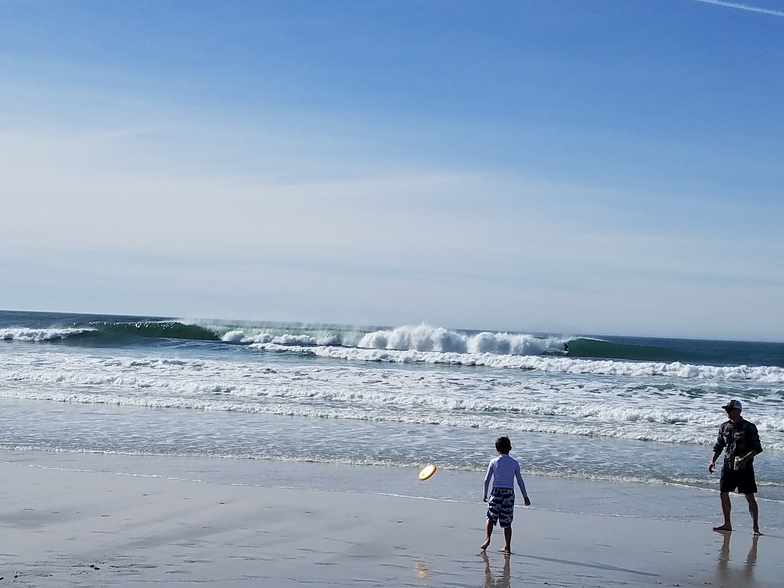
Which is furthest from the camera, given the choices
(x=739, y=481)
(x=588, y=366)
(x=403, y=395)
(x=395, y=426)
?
(x=588, y=366)

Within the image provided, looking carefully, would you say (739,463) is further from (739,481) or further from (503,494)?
(503,494)

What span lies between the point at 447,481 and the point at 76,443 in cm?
631

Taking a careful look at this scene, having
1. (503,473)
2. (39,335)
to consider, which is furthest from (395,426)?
(39,335)

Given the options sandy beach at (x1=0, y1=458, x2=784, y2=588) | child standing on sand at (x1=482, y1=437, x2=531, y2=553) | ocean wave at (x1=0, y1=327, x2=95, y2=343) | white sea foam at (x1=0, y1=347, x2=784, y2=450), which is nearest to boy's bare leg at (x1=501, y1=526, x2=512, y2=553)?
child standing on sand at (x1=482, y1=437, x2=531, y2=553)

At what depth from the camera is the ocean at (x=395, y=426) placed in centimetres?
1106

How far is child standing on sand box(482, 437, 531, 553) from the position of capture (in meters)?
7.68

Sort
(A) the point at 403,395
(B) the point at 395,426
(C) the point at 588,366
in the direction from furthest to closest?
1. (C) the point at 588,366
2. (A) the point at 403,395
3. (B) the point at 395,426

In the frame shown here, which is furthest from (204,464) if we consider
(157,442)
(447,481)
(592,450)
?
(592,450)

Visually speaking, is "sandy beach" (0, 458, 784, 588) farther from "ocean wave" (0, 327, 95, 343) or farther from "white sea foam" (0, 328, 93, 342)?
"white sea foam" (0, 328, 93, 342)

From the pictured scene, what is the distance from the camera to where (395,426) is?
51.6 feet

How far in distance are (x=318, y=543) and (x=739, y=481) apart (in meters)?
4.96

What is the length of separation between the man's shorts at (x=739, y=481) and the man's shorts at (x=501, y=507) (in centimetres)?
304

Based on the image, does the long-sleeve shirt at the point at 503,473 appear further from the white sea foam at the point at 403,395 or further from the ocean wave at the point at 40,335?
the ocean wave at the point at 40,335

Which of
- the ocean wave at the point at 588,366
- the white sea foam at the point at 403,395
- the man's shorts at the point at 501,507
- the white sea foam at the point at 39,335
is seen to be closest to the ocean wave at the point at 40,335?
the white sea foam at the point at 39,335
